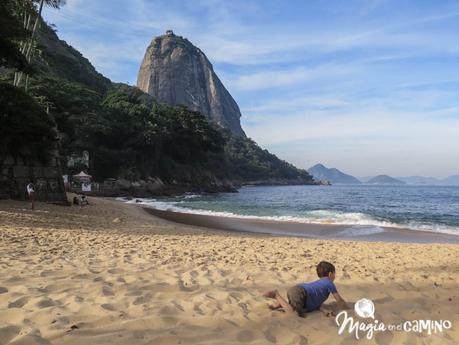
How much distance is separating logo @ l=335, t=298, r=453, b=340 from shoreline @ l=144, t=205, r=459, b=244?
35.7ft

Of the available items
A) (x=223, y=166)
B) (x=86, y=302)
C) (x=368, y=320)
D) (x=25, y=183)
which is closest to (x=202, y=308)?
(x=86, y=302)

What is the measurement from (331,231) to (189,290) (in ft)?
44.7

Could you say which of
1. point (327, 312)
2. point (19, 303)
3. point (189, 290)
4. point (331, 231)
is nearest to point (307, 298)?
point (327, 312)

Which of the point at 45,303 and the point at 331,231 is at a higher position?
the point at 45,303

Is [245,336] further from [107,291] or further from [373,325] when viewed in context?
[107,291]

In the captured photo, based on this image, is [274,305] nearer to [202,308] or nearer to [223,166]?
[202,308]

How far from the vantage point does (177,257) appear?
7566 mm

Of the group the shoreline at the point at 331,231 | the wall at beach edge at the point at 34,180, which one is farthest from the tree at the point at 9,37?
the shoreline at the point at 331,231

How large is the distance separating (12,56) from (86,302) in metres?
12.3

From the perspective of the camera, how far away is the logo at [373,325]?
13.2ft

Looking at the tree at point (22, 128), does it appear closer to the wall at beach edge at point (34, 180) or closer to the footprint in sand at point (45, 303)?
the wall at beach edge at point (34, 180)

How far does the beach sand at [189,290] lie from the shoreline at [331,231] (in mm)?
6454

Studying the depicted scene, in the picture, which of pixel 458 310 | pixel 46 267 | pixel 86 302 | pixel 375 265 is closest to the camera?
pixel 86 302

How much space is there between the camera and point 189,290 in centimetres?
509
